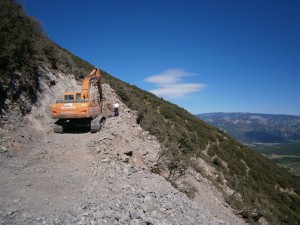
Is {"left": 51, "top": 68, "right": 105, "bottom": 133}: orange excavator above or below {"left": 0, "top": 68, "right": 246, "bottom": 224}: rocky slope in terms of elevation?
above

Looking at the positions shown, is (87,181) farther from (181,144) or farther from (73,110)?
(181,144)

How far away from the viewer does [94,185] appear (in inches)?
346

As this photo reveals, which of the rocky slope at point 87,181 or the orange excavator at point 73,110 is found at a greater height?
the orange excavator at point 73,110

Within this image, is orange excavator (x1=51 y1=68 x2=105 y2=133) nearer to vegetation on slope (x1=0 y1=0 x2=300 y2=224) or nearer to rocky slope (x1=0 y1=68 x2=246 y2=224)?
rocky slope (x1=0 y1=68 x2=246 y2=224)

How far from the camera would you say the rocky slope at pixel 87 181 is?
23.4ft

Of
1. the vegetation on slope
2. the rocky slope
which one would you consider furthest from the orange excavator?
Result: the vegetation on slope

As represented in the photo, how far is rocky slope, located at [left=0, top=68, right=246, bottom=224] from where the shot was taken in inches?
280

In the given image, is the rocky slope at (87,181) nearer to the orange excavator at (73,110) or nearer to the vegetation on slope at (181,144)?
the orange excavator at (73,110)

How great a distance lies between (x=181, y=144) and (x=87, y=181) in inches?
430

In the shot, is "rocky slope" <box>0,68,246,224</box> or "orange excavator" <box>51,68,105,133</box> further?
"orange excavator" <box>51,68,105,133</box>

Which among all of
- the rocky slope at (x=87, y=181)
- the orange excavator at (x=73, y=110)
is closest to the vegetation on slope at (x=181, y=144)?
the rocky slope at (x=87, y=181)

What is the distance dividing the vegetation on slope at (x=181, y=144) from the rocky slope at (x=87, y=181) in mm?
1113

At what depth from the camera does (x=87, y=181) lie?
356 inches

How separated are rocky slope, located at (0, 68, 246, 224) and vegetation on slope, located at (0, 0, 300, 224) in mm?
1113
